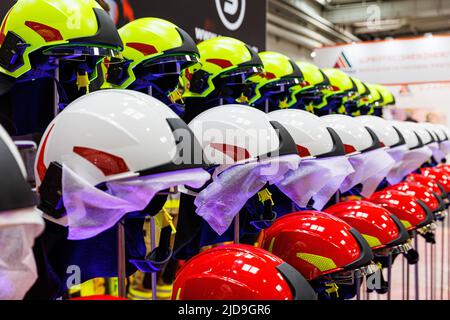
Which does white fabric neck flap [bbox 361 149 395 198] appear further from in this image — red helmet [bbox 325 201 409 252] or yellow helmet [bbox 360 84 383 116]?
yellow helmet [bbox 360 84 383 116]

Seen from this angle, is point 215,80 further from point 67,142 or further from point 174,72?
point 67,142

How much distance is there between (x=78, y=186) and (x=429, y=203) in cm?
188

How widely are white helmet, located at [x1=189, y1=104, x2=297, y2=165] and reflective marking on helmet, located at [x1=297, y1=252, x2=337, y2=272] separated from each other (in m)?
0.30

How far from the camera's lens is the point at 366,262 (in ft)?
4.88

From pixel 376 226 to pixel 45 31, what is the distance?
1.19 metres

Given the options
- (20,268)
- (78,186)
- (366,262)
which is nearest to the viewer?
(20,268)

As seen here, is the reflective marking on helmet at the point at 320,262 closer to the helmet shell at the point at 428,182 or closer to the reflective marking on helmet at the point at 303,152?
the reflective marking on helmet at the point at 303,152

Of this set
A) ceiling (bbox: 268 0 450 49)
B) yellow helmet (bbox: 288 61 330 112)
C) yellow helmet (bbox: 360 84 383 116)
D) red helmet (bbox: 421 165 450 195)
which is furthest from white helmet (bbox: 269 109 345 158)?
ceiling (bbox: 268 0 450 49)

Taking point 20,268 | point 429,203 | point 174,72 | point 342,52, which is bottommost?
point 429,203

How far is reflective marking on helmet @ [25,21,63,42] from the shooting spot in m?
1.45

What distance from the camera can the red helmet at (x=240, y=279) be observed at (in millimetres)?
1153

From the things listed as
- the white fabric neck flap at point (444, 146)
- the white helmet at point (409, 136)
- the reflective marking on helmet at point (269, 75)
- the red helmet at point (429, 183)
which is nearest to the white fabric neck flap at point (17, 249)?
the reflective marking on helmet at point (269, 75)

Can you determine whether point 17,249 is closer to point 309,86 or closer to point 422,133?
point 309,86

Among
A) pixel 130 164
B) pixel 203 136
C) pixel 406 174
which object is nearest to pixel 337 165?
pixel 203 136
